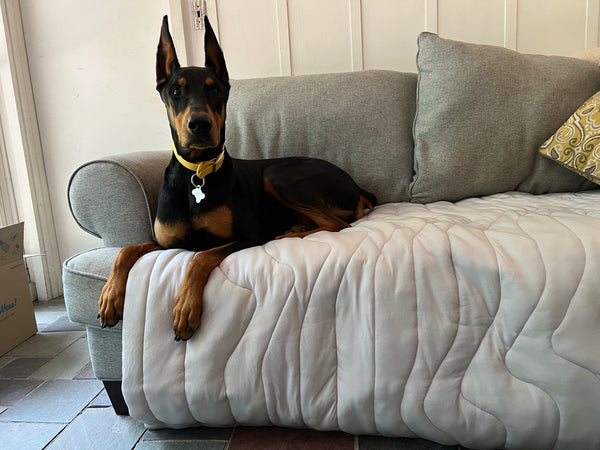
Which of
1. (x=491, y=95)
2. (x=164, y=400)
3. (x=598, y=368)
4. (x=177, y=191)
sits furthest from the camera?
(x=491, y=95)

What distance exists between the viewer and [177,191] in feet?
3.95

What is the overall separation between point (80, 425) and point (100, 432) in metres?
0.09

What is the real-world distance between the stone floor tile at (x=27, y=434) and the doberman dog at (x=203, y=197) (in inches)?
15.2

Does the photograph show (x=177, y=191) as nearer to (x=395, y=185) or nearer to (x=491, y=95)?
(x=395, y=185)

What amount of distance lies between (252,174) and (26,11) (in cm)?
179

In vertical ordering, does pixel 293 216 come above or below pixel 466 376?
above

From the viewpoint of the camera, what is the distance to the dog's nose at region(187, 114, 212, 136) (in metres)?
1.07

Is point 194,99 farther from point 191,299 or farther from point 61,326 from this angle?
point 61,326

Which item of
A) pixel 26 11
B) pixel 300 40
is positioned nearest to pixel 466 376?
pixel 300 40

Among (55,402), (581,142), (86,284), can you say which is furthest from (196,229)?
(581,142)

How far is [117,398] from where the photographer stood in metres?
1.21

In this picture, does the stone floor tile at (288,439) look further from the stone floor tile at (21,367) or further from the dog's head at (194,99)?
the stone floor tile at (21,367)

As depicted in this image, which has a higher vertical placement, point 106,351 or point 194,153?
point 194,153

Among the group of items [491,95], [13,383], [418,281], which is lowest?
[13,383]
